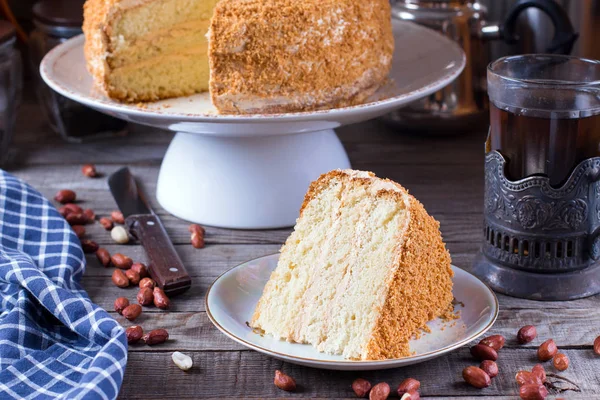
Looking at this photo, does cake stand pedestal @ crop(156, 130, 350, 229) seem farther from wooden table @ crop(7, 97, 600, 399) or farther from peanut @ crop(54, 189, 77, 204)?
peanut @ crop(54, 189, 77, 204)

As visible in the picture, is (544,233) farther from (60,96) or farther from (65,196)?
(60,96)

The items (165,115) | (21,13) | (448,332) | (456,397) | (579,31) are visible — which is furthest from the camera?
(21,13)

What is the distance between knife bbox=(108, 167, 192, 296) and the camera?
174 centimetres

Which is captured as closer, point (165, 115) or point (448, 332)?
point (448, 332)

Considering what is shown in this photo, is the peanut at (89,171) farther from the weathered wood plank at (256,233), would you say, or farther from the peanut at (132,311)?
the peanut at (132,311)

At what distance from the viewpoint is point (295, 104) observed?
195 cm

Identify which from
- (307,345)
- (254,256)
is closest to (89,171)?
(254,256)

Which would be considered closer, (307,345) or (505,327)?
(307,345)

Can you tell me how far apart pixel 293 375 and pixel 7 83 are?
1573 millimetres

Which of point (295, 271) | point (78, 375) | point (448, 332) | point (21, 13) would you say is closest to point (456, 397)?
point (448, 332)

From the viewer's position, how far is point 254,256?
195cm

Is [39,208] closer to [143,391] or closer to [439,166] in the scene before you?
[143,391]

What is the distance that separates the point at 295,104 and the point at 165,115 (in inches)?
12.2

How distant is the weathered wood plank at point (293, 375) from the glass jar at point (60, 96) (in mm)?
1437
